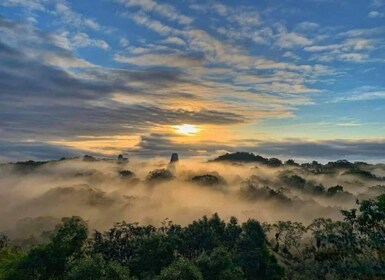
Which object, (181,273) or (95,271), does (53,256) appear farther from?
(181,273)

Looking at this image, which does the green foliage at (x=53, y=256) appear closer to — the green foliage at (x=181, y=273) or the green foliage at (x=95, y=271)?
the green foliage at (x=95, y=271)

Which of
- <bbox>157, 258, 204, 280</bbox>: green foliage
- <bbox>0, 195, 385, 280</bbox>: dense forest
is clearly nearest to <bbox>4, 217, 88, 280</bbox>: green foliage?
<bbox>0, 195, 385, 280</bbox>: dense forest

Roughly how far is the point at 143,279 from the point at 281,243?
135 metres

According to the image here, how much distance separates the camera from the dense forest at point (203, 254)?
170 ft

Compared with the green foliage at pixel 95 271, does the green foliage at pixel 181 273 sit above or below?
below

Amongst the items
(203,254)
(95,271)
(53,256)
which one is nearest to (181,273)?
(95,271)

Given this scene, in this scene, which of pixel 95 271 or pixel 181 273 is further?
pixel 181 273

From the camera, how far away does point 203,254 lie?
65.4 m

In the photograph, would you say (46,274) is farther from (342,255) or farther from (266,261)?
(342,255)

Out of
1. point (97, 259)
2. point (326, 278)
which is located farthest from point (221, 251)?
point (326, 278)

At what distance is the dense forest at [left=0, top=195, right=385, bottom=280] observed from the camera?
51719 mm

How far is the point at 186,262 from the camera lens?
2112 inches

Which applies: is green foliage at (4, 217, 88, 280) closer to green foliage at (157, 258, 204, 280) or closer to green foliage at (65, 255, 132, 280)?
green foliage at (65, 255, 132, 280)

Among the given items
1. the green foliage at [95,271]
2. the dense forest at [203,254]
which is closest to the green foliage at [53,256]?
the dense forest at [203,254]
